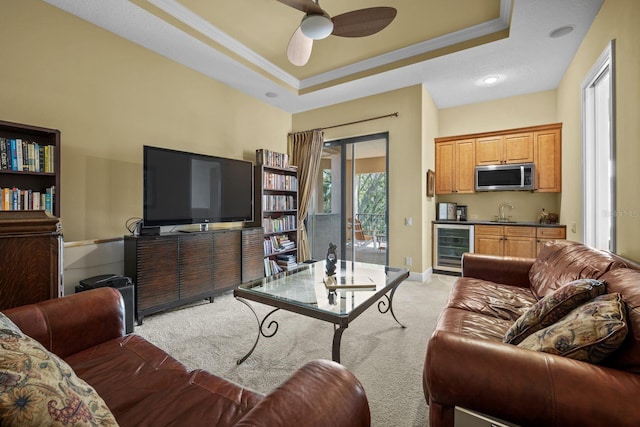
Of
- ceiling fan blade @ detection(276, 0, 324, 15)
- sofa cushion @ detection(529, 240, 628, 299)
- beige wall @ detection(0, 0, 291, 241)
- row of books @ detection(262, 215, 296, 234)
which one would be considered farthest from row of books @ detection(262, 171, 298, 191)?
sofa cushion @ detection(529, 240, 628, 299)

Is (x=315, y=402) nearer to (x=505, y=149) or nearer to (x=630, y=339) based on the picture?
(x=630, y=339)

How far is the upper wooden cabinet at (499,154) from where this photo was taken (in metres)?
4.14

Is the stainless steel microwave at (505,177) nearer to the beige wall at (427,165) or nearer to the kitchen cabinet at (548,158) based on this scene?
the kitchen cabinet at (548,158)

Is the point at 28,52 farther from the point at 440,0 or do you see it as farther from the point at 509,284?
the point at 509,284

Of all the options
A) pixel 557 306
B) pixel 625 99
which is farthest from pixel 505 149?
pixel 557 306

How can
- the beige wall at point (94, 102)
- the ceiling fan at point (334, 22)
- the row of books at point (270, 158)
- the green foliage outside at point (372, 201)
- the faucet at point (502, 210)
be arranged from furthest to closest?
1. the faucet at point (502, 210)
2. the green foliage outside at point (372, 201)
3. the row of books at point (270, 158)
4. the beige wall at point (94, 102)
5. the ceiling fan at point (334, 22)

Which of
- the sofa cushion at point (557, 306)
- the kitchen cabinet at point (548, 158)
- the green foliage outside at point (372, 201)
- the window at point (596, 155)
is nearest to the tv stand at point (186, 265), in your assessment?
the green foliage outside at point (372, 201)

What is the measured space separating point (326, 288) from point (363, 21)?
2.19 m

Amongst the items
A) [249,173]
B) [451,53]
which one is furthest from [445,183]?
[249,173]

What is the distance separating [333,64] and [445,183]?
8.89 feet

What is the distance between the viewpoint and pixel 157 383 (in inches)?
41.9

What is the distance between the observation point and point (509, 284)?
2465mm

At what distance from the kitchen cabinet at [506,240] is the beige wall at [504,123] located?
2.05 feet

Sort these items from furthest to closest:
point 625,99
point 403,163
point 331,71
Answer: point 403,163, point 331,71, point 625,99
